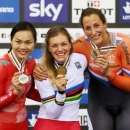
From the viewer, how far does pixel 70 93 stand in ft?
5.84

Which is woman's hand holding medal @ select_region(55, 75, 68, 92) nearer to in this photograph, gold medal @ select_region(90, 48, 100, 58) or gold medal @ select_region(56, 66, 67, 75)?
gold medal @ select_region(56, 66, 67, 75)

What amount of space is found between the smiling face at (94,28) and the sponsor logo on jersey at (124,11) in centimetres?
88

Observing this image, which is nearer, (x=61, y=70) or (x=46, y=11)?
(x=61, y=70)

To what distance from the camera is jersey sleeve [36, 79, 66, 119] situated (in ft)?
5.48

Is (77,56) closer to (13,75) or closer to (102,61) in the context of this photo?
(102,61)

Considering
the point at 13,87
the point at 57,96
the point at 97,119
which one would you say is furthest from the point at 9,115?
the point at 97,119

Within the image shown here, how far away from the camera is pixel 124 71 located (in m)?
1.90

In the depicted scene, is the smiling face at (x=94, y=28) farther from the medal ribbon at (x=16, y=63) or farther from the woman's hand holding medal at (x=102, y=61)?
the medal ribbon at (x=16, y=63)

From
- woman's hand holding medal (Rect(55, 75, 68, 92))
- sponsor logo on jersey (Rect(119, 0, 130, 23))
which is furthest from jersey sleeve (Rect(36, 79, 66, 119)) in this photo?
sponsor logo on jersey (Rect(119, 0, 130, 23))

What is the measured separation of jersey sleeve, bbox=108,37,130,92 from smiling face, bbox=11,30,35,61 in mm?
469

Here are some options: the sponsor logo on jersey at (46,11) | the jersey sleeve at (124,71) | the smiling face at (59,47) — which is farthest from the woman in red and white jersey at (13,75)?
the sponsor logo on jersey at (46,11)

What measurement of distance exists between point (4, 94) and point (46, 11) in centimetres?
109

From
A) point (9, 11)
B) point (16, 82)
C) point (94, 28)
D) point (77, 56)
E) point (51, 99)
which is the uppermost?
point (9, 11)

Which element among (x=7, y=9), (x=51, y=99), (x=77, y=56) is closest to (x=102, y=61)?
(x=77, y=56)
